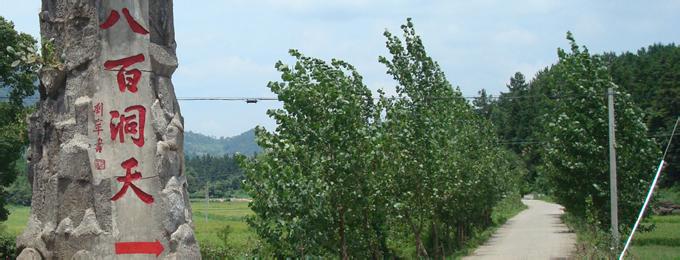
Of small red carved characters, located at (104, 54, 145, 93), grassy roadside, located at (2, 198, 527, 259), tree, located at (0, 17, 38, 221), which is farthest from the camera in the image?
tree, located at (0, 17, 38, 221)

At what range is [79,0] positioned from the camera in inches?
326

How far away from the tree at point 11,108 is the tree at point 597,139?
42.4 ft

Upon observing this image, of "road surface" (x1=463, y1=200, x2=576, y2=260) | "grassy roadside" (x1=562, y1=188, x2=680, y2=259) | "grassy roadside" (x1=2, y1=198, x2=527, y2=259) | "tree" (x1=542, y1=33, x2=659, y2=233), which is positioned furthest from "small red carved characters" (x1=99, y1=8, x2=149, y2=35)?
"road surface" (x1=463, y1=200, x2=576, y2=260)

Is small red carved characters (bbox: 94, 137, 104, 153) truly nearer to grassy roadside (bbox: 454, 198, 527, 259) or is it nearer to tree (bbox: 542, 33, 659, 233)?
tree (bbox: 542, 33, 659, 233)

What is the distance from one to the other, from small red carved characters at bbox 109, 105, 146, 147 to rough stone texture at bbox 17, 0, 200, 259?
0.05 metres

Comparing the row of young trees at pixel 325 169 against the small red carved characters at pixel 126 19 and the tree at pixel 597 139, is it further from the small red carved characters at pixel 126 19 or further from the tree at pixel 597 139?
the tree at pixel 597 139

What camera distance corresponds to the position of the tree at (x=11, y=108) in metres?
20.0

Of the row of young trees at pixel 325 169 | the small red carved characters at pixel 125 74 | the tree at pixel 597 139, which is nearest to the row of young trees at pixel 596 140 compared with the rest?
the tree at pixel 597 139

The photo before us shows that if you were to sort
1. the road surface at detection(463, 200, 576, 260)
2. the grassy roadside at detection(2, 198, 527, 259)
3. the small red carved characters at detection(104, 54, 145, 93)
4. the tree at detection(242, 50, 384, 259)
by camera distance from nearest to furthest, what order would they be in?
1. the small red carved characters at detection(104, 54, 145, 93)
2. the tree at detection(242, 50, 384, 259)
3. the grassy roadside at detection(2, 198, 527, 259)
4. the road surface at detection(463, 200, 576, 260)

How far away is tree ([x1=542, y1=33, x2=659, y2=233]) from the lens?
17.7m

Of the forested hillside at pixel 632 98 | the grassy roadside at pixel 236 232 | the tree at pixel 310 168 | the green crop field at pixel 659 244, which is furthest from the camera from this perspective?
the forested hillside at pixel 632 98

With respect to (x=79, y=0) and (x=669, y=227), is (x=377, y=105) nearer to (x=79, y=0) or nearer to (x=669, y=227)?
(x=79, y=0)

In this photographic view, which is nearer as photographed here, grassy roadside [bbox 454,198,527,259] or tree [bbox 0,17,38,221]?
tree [bbox 0,17,38,221]

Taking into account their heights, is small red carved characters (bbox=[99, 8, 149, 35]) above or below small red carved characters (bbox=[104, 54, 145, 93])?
above
